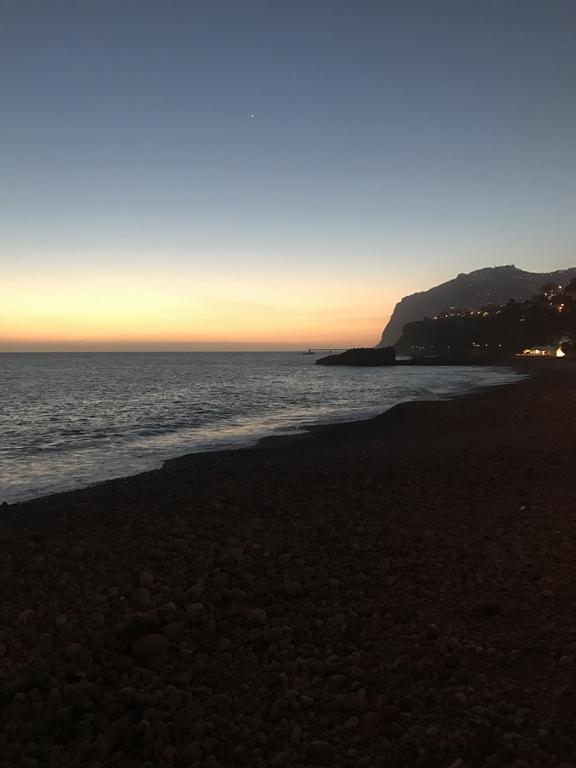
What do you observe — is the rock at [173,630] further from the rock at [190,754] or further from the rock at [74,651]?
the rock at [190,754]

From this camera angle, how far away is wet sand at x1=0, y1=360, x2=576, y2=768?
406cm

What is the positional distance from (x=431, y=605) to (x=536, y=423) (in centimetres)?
1933

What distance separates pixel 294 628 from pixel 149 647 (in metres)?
1.65

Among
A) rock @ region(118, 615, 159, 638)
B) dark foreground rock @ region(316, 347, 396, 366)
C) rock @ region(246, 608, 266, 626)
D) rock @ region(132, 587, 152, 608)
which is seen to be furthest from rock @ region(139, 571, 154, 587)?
dark foreground rock @ region(316, 347, 396, 366)

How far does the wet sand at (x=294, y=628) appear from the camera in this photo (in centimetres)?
406

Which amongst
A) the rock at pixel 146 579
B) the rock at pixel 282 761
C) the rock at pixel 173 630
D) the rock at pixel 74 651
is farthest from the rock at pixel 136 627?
the rock at pixel 282 761

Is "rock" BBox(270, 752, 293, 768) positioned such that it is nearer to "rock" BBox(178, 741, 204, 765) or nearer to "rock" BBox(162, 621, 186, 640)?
"rock" BBox(178, 741, 204, 765)

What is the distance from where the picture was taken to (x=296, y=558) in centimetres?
791

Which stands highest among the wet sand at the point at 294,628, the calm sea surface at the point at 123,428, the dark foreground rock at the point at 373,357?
the dark foreground rock at the point at 373,357

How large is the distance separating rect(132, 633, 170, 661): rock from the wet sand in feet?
0.05

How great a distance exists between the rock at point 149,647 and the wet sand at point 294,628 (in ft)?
0.05

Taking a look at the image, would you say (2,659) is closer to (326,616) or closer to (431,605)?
(326,616)

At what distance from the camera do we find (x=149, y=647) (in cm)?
534

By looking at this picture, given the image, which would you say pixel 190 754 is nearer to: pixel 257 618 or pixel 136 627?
pixel 136 627
